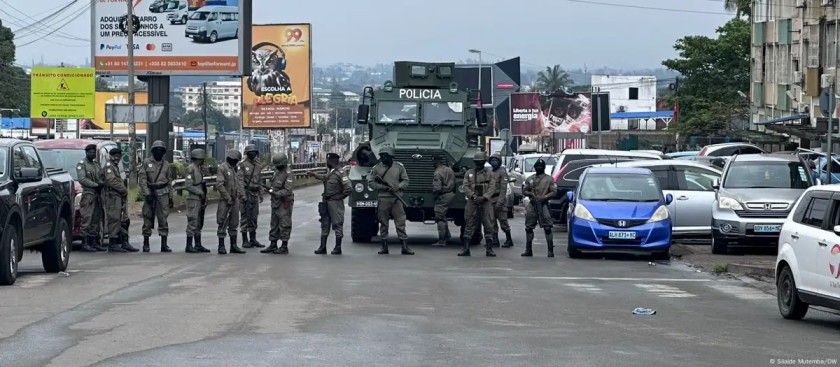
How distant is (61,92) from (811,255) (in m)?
39.3

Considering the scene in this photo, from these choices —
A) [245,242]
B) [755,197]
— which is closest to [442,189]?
[245,242]

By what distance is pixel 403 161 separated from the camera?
78.9 feet

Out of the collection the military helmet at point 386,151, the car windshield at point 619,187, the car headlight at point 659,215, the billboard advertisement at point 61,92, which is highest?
the billboard advertisement at point 61,92

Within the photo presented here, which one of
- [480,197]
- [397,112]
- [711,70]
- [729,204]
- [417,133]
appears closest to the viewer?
[729,204]

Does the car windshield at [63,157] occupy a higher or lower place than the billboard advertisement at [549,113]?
lower

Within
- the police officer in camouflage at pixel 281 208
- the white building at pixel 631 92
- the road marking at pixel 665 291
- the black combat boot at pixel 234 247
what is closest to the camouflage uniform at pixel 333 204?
the police officer in camouflage at pixel 281 208

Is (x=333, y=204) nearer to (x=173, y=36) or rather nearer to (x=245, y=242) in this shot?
(x=245, y=242)

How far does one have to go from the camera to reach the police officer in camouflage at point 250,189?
22672 mm

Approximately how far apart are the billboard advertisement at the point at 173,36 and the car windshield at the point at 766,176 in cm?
2365

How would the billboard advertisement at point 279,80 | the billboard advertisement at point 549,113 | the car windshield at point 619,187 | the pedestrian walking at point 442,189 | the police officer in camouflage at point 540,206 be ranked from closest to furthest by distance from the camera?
the car windshield at point 619,187
the police officer in camouflage at point 540,206
the pedestrian walking at point 442,189
the billboard advertisement at point 279,80
the billboard advertisement at point 549,113

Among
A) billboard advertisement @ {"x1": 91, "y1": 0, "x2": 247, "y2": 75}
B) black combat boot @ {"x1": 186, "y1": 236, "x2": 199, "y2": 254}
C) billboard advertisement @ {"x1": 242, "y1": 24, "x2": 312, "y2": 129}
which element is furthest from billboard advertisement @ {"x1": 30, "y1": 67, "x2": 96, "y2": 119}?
black combat boot @ {"x1": 186, "y1": 236, "x2": 199, "y2": 254}

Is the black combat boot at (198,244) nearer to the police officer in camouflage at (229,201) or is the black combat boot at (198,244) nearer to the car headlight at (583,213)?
the police officer in camouflage at (229,201)

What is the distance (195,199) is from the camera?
21953 mm

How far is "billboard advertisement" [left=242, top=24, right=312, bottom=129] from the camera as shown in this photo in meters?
57.8
